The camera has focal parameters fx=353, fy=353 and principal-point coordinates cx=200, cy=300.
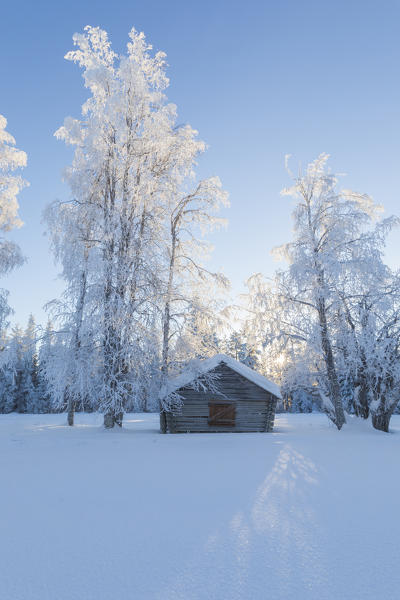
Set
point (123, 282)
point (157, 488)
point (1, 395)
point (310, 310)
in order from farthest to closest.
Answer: point (1, 395) → point (310, 310) → point (123, 282) → point (157, 488)

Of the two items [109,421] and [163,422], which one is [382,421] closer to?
[163,422]

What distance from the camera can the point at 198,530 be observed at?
3877 mm

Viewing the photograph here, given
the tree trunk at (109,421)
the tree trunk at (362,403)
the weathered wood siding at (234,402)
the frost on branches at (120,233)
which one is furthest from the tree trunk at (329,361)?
the tree trunk at (109,421)

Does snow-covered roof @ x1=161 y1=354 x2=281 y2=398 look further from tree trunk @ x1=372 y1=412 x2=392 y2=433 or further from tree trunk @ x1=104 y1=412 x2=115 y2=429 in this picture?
tree trunk @ x1=372 y1=412 x2=392 y2=433

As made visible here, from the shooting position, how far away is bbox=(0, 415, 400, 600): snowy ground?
9.09 feet

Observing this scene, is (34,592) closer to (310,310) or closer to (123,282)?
(123,282)

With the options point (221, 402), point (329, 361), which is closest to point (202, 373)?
point (221, 402)

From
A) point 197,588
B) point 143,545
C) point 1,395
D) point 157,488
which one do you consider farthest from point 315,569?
point 1,395

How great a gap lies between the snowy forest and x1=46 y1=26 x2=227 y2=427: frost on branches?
54 millimetres

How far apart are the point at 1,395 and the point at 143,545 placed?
52150mm

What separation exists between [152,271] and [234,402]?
288 inches

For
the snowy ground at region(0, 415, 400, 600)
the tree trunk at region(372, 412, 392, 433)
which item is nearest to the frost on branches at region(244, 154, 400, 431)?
the tree trunk at region(372, 412, 392, 433)

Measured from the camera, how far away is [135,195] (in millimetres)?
14195

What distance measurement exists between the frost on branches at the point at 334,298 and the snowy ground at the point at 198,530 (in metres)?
8.21
